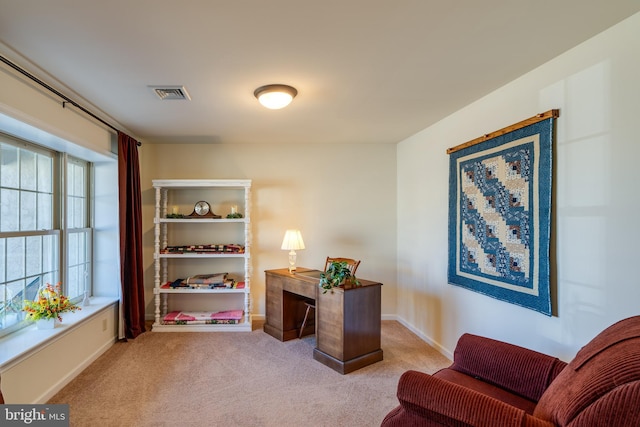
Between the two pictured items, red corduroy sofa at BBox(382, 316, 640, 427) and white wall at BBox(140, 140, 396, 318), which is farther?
white wall at BBox(140, 140, 396, 318)

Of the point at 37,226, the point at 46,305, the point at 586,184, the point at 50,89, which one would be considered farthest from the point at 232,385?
the point at 586,184

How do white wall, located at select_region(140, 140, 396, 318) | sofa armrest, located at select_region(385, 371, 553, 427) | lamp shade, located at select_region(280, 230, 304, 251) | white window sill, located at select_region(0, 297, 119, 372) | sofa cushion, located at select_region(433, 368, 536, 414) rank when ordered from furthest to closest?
1. white wall, located at select_region(140, 140, 396, 318)
2. lamp shade, located at select_region(280, 230, 304, 251)
3. white window sill, located at select_region(0, 297, 119, 372)
4. sofa cushion, located at select_region(433, 368, 536, 414)
5. sofa armrest, located at select_region(385, 371, 553, 427)

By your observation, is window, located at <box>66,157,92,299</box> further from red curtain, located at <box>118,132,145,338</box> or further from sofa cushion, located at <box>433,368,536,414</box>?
sofa cushion, located at <box>433,368,536,414</box>

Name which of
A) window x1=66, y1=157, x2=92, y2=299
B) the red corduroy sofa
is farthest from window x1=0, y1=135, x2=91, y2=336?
the red corduroy sofa

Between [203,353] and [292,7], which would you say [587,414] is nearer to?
[292,7]

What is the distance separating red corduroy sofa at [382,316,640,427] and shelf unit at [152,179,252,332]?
2.71m

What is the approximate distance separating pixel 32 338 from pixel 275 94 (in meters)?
2.59

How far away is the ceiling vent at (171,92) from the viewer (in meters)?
2.46

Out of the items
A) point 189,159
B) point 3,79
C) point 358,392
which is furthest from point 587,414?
point 189,159

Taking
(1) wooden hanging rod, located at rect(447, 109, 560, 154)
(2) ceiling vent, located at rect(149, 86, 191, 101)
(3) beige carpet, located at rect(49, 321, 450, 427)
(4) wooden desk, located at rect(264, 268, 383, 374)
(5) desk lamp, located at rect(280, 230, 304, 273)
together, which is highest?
(2) ceiling vent, located at rect(149, 86, 191, 101)

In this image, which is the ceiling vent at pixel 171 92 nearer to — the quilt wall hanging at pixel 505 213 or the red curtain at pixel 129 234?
the red curtain at pixel 129 234

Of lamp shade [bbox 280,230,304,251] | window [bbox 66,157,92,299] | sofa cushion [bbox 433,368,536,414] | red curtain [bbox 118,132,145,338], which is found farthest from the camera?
lamp shade [bbox 280,230,304,251]

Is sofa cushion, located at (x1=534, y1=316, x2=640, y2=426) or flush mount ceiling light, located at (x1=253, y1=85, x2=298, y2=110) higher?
flush mount ceiling light, located at (x1=253, y1=85, x2=298, y2=110)

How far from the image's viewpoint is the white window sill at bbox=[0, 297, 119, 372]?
→ 6.77 ft
